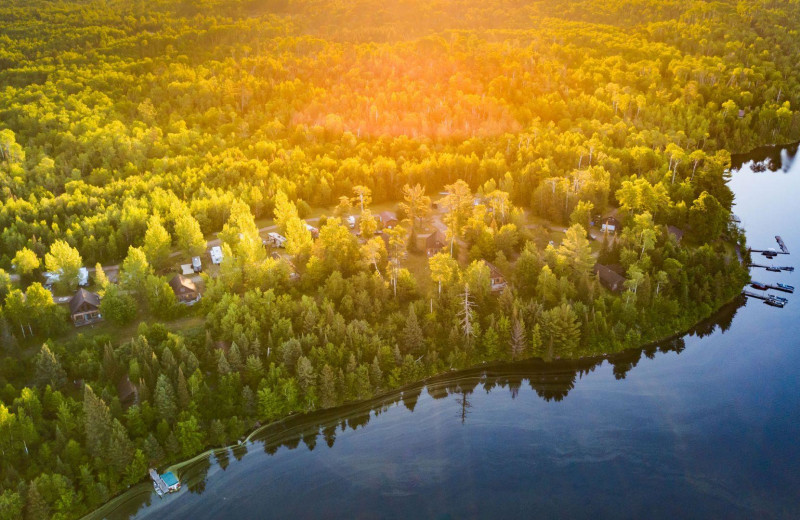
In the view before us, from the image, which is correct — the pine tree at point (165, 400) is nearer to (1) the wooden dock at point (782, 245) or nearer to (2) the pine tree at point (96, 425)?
(2) the pine tree at point (96, 425)

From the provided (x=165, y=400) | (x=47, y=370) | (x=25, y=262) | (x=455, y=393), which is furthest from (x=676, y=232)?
(x=25, y=262)

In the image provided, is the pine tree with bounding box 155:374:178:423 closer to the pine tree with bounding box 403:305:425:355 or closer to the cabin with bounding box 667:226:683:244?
the pine tree with bounding box 403:305:425:355

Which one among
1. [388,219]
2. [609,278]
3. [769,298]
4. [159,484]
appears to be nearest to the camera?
[159,484]

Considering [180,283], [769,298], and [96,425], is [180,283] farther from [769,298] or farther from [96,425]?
[769,298]

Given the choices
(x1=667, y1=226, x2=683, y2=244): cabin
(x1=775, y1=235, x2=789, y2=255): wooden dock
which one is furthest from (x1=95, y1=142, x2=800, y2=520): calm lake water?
(x1=775, y1=235, x2=789, y2=255): wooden dock

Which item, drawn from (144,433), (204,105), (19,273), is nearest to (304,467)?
(144,433)

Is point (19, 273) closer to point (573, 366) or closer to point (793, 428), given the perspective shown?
point (573, 366)

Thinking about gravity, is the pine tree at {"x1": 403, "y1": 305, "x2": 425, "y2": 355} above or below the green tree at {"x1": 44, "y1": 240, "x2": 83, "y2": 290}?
below

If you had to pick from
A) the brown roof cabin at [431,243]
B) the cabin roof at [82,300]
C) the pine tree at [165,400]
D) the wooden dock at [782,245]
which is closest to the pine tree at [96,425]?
the pine tree at [165,400]
